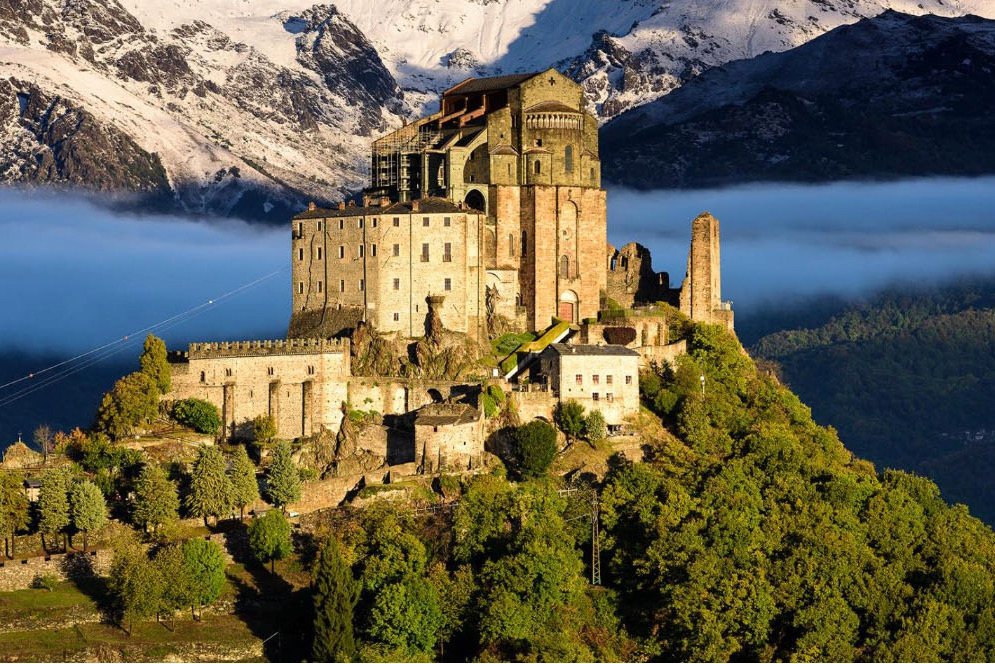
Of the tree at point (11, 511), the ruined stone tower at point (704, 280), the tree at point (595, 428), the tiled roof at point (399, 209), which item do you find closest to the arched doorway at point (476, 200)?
the tiled roof at point (399, 209)

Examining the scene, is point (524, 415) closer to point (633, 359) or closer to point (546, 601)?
point (633, 359)

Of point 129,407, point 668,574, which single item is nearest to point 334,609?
point 668,574

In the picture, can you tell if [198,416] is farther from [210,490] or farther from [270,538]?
[270,538]

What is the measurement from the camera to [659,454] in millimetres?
121000

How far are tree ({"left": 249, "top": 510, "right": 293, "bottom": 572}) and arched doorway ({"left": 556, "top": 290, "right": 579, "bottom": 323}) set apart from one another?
32.0 meters

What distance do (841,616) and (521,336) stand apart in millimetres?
33359

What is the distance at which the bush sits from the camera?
395 feet

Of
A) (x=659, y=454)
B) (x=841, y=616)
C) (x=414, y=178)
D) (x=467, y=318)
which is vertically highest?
(x=414, y=178)

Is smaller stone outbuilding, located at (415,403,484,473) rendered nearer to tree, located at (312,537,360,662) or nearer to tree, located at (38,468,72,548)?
tree, located at (312,537,360,662)

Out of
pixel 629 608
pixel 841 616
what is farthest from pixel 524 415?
pixel 841 616

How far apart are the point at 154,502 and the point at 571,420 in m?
25.4

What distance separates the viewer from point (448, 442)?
4582 inches

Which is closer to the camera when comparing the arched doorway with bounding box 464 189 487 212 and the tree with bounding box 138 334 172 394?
the tree with bounding box 138 334 172 394

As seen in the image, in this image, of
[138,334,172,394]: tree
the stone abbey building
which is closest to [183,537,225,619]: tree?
[138,334,172,394]: tree
